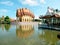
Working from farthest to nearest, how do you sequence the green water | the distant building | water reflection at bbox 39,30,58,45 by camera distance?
the distant building, water reflection at bbox 39,30,58,45, the green water

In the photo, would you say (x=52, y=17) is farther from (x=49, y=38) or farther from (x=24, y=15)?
(x=24, y=15)

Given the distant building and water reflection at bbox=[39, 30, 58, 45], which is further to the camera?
the distant building

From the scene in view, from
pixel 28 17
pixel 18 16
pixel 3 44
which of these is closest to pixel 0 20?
pixel 18 16

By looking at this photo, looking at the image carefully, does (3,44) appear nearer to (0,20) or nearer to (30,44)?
(30,44)

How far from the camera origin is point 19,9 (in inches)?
2611

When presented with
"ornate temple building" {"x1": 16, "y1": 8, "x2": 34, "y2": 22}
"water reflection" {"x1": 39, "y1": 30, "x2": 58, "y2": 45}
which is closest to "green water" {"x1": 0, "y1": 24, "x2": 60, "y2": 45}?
"water reflection" {"x1": 39, "y1": 30, "x2": 58, "y2": 45}

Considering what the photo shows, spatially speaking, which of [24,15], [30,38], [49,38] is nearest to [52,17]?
[49,38]

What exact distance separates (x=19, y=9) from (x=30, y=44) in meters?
59.0

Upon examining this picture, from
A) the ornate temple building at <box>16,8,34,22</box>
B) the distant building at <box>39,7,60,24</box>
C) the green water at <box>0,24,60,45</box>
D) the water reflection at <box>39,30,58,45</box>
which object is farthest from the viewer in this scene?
the ornate temple building at <box>16,8,34,22</box>

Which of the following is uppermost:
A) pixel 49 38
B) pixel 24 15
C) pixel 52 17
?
pixel 52 17

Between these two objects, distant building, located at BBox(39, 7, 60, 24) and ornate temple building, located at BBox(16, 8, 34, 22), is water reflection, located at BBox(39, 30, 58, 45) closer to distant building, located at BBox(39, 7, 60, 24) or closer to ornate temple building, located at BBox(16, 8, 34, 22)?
distant building, located at BBox(39, 7, 60, 24)

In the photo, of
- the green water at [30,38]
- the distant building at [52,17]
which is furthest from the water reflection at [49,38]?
the distant building at [52,17]

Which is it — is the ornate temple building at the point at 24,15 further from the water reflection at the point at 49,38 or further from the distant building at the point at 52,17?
the water reflection at the point at 49,38

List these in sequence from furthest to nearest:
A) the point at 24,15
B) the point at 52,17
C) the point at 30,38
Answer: the point at 24,15, the point at 52,17, the point at 30,38
